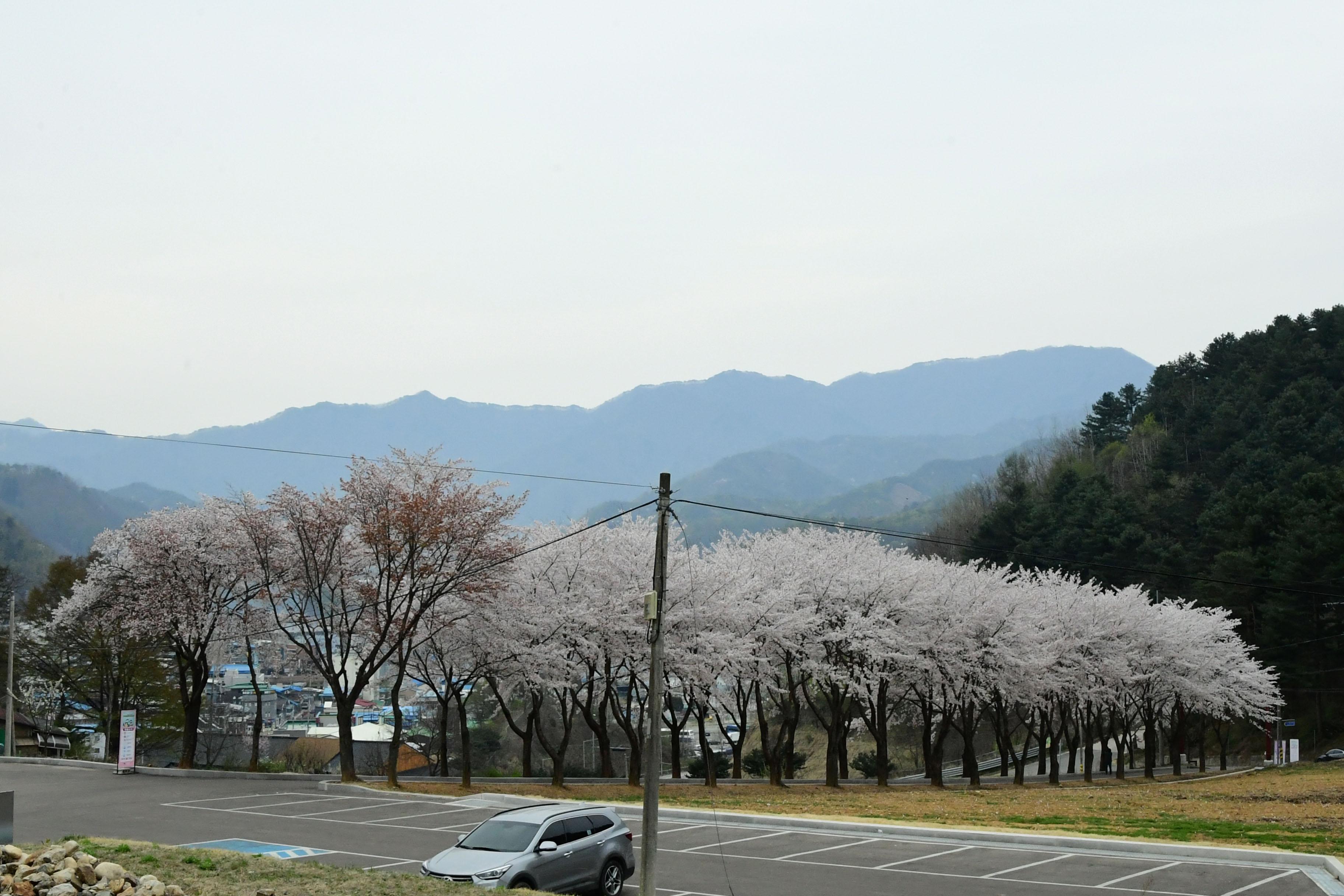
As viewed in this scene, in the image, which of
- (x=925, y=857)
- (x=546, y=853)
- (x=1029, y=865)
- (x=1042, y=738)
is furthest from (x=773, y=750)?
(x=546, y=853)

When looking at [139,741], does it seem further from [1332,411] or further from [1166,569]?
[1332,411]

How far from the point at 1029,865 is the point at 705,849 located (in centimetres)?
637

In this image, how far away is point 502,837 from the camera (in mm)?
16297

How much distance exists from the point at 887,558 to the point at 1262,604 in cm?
3506

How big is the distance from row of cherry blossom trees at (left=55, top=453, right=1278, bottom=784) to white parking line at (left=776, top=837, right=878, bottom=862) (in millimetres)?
15033

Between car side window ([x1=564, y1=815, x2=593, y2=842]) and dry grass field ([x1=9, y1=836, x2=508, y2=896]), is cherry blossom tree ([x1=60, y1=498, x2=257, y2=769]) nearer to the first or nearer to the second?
dry grass field ([x1=9, y1=836, x2=508, y2=896])

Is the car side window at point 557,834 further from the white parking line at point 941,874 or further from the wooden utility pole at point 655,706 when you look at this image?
the white parking line at point 941,874

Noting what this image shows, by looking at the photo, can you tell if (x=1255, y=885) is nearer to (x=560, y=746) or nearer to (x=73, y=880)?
(x=73, y=880)

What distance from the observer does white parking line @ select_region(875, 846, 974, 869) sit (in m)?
20.2

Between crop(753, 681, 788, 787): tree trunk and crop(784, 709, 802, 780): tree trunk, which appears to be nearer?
crop(753, 681, 788, 787): tree trunk

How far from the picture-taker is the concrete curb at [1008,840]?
1919cm

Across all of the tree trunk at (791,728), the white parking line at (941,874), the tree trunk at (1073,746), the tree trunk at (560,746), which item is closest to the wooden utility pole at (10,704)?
the tree trunk at (560,746)

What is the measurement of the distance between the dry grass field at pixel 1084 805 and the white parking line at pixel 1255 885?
2094mm

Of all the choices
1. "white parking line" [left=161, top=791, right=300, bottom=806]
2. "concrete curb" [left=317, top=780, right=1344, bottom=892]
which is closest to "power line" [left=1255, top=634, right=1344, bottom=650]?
"concrete curb" [left=317, top=780, right=1344, bottom=892]
